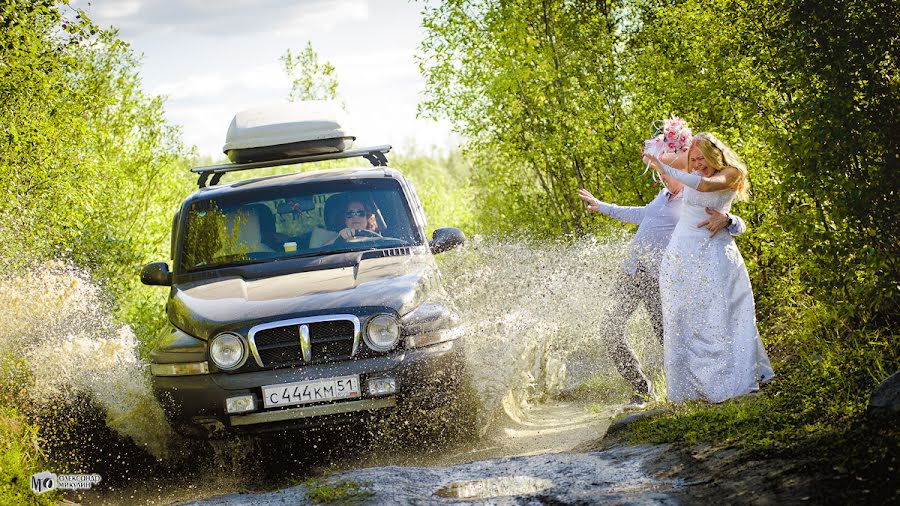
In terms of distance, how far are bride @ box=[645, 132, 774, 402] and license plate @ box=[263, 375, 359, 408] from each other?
244 centimetres

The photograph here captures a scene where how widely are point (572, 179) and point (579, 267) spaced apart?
4.52 m

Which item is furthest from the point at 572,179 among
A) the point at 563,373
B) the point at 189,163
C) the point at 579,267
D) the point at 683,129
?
the point at 189,163

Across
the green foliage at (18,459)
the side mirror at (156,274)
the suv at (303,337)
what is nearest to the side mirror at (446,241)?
the suv at (303,337)

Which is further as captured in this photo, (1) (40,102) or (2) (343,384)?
(1) (40,102)

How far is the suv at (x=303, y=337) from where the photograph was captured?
6.24m

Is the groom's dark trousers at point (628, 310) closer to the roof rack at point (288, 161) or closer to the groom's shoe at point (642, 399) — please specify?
the groom's shoe at point (642, 399)

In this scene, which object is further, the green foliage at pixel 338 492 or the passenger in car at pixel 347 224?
the passenger in car at pixel 347 224

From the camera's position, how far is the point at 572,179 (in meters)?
13.2

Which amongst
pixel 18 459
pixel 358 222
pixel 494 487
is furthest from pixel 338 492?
pixel 358 222

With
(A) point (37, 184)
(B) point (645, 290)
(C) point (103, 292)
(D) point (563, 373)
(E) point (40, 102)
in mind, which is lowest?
(D) point (563, 373)

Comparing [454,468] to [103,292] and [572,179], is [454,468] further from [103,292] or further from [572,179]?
[103,292]

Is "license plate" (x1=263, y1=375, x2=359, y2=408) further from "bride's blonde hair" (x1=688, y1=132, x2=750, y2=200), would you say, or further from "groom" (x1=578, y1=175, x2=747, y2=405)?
"bride's blonde hair" (x1=688, y1=132, x2=750, y2=200)

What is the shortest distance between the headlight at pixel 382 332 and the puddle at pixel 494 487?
1.22 metres

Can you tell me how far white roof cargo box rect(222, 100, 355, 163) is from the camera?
930 centimetres
